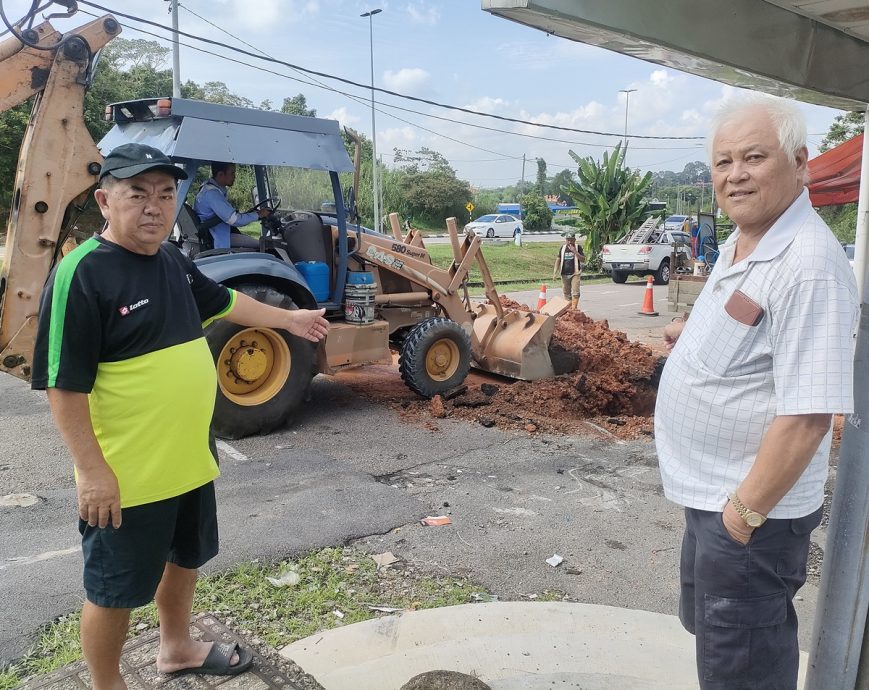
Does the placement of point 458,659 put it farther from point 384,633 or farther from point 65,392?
point 65,392

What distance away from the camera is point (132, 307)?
223 cm

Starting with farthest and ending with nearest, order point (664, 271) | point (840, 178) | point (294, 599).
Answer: point (664, 271), point (840, 178), point (294, 599)

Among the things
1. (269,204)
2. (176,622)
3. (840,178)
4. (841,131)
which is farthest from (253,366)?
(841,131)

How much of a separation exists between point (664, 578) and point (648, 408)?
420 cm

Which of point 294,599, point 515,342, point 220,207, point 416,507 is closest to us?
point 294,599

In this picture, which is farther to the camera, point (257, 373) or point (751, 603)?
point (257, 373)

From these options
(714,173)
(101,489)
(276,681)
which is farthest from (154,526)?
(714,173)

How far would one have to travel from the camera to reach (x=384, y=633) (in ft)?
10.3

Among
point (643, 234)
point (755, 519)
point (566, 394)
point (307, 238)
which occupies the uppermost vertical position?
point (643, 234)

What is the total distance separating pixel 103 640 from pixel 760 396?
2.11 meters

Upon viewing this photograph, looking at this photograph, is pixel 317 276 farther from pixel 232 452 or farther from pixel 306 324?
pixel 306 324

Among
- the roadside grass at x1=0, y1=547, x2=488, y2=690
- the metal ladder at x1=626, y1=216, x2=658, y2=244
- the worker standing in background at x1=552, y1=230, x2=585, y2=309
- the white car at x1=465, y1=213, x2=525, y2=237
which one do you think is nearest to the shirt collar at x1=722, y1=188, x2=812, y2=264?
the roadside grass at x1=0, y1=547, x2=488, y2=690

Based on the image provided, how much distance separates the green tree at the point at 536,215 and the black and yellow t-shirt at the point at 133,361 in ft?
169

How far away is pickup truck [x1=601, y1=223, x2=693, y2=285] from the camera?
74.2 ft
